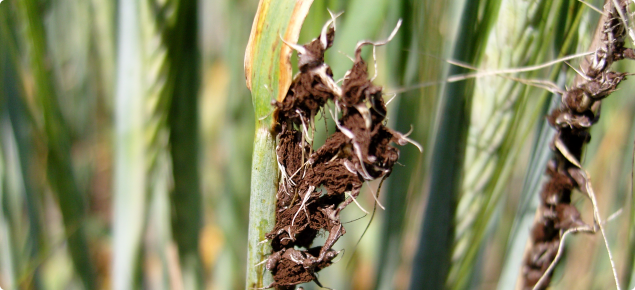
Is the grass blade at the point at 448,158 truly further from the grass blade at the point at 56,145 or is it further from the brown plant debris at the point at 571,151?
the grass blade at the point at 56,145

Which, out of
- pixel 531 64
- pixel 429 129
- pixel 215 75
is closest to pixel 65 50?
pixel 215 75

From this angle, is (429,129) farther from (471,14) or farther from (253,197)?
(253,197)

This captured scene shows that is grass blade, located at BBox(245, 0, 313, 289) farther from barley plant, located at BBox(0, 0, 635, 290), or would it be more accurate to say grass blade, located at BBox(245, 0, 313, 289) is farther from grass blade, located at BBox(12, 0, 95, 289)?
grass blade, located at BBox(12, 0, 95, 289)

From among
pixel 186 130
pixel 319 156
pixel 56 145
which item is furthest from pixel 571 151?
pixel 56 145

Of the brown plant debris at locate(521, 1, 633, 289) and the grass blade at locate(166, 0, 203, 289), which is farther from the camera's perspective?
the grass blade at locate(166, 0, 203, 289)

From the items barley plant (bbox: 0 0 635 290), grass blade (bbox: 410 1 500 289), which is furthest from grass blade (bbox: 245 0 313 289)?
grass blade (bbox: 410 1 500 289)

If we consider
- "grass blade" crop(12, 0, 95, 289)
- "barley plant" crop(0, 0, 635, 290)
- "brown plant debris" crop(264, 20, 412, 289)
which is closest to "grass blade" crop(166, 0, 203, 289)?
"barley plant" crop(0, 0, 635, 290)

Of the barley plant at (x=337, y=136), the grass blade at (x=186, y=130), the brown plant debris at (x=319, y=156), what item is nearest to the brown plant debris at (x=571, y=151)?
the barley plant at (x=337, y=136)
